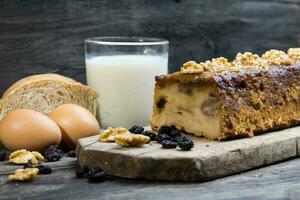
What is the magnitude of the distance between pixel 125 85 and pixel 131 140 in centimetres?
63

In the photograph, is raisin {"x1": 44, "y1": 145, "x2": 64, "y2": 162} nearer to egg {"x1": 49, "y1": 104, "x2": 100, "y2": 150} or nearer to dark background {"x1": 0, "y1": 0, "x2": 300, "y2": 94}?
egg {"x1": 49, "y1": 104, "x2": 100, "y2": 150}

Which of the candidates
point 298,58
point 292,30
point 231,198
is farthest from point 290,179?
point 292,30

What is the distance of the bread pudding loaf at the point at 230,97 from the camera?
1934mm

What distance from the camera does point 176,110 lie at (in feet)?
6.78

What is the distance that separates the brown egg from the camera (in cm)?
194

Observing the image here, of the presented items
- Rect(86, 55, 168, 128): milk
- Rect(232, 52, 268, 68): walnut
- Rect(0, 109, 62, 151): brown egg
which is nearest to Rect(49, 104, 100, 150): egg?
Rect(0, 109, 62, 151): brown egg

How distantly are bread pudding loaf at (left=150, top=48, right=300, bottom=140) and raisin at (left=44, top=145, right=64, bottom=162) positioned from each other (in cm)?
36

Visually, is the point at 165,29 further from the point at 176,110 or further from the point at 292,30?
the point at 176,110

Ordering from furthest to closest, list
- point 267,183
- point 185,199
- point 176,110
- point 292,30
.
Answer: point 292,30, point 176,110, point 267,183, point 185,199

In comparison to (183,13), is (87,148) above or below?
below

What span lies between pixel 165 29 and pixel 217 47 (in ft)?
0.96

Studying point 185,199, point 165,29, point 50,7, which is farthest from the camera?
point 165,29

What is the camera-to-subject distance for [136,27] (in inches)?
113

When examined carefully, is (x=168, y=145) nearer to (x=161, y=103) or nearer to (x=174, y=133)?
(x=174, y=133)
